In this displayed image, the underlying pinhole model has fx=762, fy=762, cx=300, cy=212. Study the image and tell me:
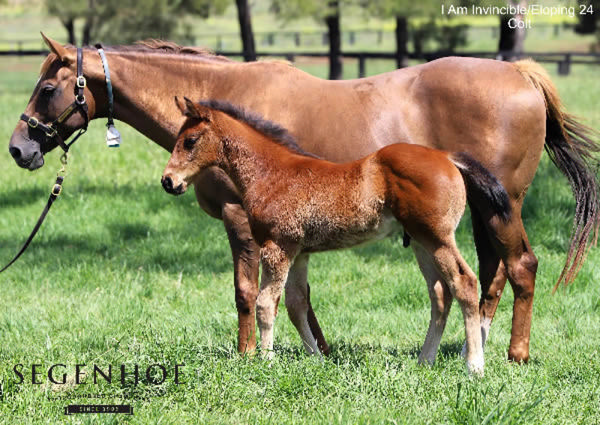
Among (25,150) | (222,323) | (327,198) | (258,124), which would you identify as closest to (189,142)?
(258,124)

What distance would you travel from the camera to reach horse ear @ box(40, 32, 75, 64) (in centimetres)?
465

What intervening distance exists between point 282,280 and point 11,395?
153 centimetres

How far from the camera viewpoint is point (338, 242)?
4.07 m

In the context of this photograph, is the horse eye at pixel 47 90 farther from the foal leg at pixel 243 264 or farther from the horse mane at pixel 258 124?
the foal leg at pixel 243 264

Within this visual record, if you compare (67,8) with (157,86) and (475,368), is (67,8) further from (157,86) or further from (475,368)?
(475,368)

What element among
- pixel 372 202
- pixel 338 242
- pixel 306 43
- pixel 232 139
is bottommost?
pixel 306 43

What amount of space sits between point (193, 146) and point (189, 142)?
30 mm

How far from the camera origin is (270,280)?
162 inches

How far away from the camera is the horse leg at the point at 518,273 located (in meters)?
4.68

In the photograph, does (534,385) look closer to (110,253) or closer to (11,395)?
(11,395)

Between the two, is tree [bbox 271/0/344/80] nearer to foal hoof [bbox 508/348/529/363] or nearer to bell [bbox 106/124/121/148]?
bell [bbox 106/124/121/148]

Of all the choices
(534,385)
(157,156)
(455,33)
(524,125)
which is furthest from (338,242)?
(455,33)

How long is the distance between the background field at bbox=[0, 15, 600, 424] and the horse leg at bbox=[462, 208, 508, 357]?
26 cm

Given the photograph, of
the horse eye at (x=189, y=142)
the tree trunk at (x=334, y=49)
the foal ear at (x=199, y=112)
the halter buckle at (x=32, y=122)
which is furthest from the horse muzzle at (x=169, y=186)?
the tree trunk at (x=334, y=49)
